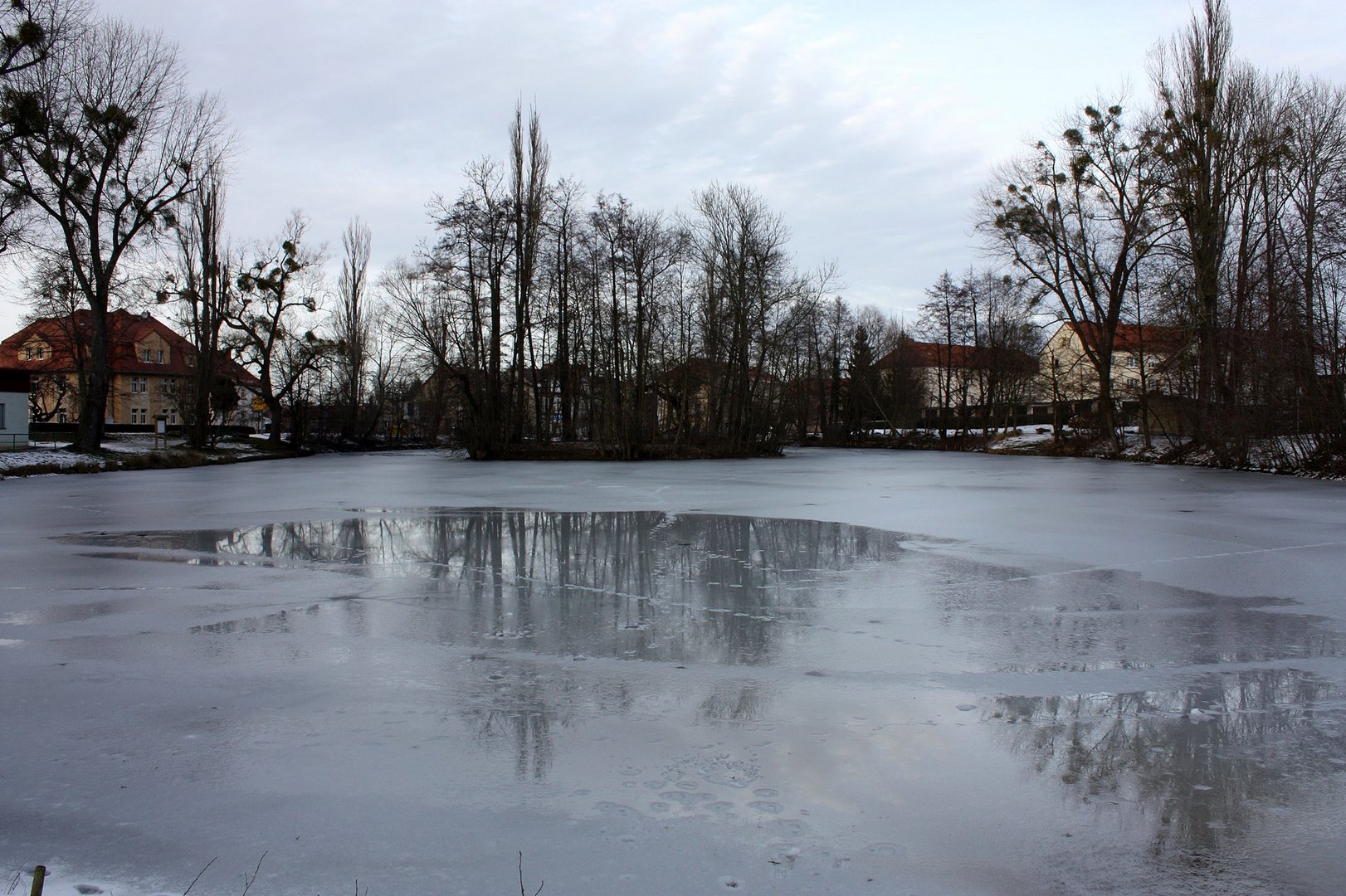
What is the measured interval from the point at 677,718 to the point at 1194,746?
6.75ft

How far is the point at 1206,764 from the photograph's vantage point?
133 inches

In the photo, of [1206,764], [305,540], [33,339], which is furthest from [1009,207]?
[33,339]

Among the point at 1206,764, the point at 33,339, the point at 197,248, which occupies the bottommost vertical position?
the point at 1206,764

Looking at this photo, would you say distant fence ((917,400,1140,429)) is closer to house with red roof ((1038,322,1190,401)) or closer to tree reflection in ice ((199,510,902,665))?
house with red roof ((1038,322,1190,401))

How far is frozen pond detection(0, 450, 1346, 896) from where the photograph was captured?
265 centimetres

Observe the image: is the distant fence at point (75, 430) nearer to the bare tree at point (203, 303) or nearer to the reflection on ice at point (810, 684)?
the bare tree at point (203, 303)

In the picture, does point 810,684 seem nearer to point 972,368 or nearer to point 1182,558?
point 1182,558

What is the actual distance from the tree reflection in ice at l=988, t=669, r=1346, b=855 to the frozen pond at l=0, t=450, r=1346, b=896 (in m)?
0.02

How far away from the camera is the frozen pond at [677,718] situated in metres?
2.65

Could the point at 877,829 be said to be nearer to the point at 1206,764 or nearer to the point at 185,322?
the point at 1206,764

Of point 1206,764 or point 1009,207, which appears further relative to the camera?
point 1009,207

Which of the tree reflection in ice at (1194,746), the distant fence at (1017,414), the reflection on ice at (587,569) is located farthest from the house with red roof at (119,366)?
the distant fence at (1017,414)

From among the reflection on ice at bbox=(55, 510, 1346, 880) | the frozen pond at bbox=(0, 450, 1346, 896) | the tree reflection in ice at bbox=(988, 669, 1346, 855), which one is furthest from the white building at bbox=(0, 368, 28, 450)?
the tree reflection in ice at bbox=(988, 669, 1346, 855)

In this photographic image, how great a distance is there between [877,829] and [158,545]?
9031 mm
